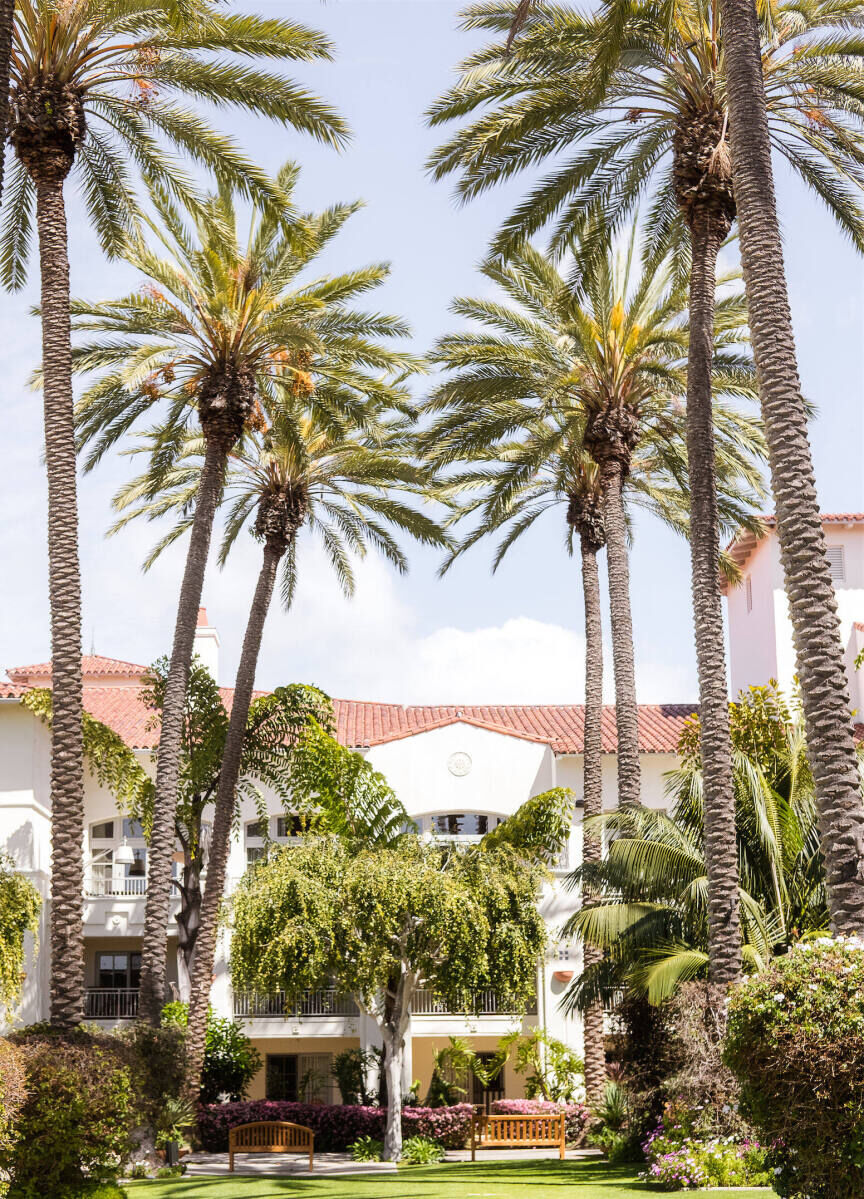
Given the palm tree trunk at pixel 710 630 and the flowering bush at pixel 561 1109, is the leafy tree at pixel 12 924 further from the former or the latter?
the palm tree trunk at pixel 710 630

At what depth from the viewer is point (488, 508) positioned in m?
29.8

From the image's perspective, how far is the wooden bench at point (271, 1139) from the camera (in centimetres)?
2364

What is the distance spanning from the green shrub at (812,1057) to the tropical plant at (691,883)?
7697mm

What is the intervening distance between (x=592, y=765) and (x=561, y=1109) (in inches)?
266

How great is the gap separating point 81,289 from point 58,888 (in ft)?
37.9

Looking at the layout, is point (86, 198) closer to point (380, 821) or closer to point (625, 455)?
point (625, 455)

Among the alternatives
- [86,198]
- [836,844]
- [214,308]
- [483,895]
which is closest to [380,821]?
[483,895]

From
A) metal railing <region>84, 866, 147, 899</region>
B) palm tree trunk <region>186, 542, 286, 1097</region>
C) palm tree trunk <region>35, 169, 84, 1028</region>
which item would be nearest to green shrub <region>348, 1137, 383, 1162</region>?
palm tree trunk <region>186, 542, 286, 1097</region>

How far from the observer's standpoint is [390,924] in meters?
23.6

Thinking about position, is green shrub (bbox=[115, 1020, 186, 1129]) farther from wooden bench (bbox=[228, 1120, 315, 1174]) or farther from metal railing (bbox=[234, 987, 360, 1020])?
metal railing (bbox=[234, 987, 360, 1020])

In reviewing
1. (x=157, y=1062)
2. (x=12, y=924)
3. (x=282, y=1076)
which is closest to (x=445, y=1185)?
(x=157, y=1062)

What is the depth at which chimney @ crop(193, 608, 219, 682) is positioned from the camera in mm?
41531

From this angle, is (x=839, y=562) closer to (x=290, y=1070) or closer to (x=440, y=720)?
(x=440, y=720)

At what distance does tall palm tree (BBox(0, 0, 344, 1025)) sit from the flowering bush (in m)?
13.3
